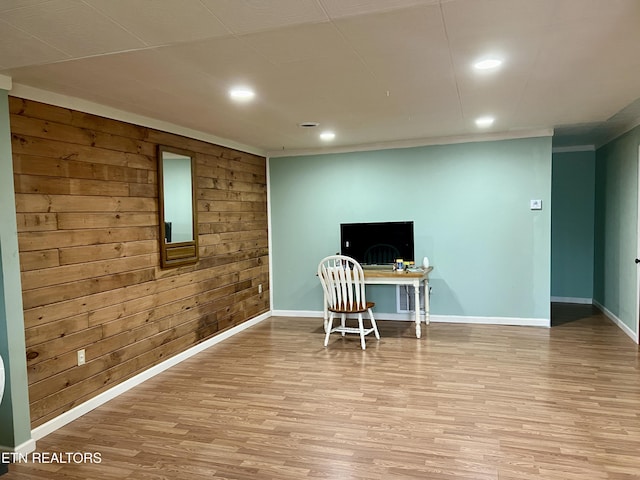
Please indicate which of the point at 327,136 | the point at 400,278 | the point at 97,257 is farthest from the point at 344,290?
the point at 97,257

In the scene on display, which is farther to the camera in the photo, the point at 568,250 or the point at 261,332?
the point at 568,250

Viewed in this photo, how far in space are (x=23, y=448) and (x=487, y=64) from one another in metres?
3.55

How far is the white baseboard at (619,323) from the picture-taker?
4625mm

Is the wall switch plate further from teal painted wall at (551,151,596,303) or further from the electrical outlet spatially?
the electrical outlet

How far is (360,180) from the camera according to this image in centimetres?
587

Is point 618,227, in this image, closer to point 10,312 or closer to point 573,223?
point 573,223

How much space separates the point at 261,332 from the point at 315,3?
419 centimetres

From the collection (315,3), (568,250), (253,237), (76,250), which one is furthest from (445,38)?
(568,250)

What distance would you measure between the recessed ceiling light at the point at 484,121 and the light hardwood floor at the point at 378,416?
2.24 m

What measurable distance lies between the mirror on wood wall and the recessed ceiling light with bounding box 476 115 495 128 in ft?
9.35

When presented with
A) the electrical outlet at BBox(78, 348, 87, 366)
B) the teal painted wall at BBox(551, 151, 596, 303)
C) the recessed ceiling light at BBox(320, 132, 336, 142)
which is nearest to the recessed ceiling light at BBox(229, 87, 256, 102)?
the recessed ceiling light at BBox(320, 132, 336, 142)

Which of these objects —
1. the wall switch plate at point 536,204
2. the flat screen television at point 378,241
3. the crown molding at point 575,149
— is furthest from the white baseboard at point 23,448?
the crown molding at point 575,149

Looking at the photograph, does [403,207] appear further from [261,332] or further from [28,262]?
[28,262]

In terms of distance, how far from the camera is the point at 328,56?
2457 mm
